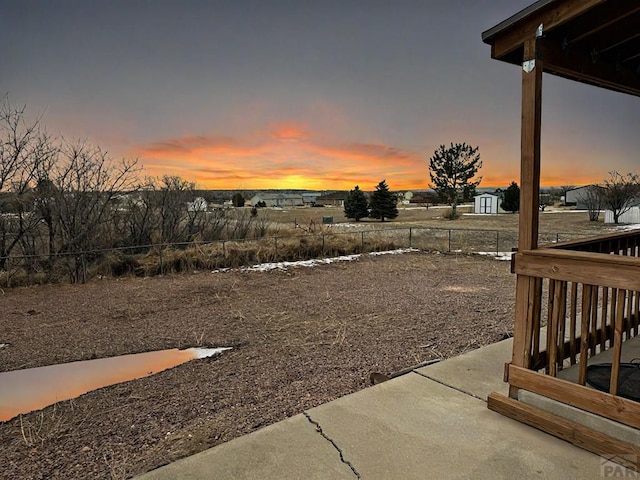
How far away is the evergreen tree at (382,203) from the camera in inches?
1329

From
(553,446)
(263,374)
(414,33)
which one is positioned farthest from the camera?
(414,33)

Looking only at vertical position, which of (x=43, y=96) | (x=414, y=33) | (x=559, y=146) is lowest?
(x=559, y=146)

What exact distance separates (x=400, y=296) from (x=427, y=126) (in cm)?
1011

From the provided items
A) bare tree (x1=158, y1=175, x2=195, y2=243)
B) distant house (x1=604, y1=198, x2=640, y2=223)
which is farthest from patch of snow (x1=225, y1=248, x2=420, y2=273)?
distant house (x1=604, y1=198, x2=640, y2=223)

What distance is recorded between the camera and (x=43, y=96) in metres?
9.09

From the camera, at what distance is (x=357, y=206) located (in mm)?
34969

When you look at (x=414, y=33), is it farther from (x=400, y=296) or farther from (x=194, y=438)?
(x=194, y=438)

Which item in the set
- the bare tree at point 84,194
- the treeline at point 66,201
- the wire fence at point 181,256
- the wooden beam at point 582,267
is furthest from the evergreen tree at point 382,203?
the wooden beam at point 582,267

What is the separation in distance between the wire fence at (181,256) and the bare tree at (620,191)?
Result: 14088 mm

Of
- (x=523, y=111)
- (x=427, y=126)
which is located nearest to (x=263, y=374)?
(x=523, y=111)

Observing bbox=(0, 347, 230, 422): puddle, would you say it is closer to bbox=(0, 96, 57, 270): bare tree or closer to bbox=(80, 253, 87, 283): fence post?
bbox=(80, 253, 87, 283): fence post

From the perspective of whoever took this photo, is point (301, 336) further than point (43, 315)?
No

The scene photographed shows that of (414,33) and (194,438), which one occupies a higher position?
(414,33)

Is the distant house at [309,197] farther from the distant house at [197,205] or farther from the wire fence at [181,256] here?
the wire fence at [181,256]
